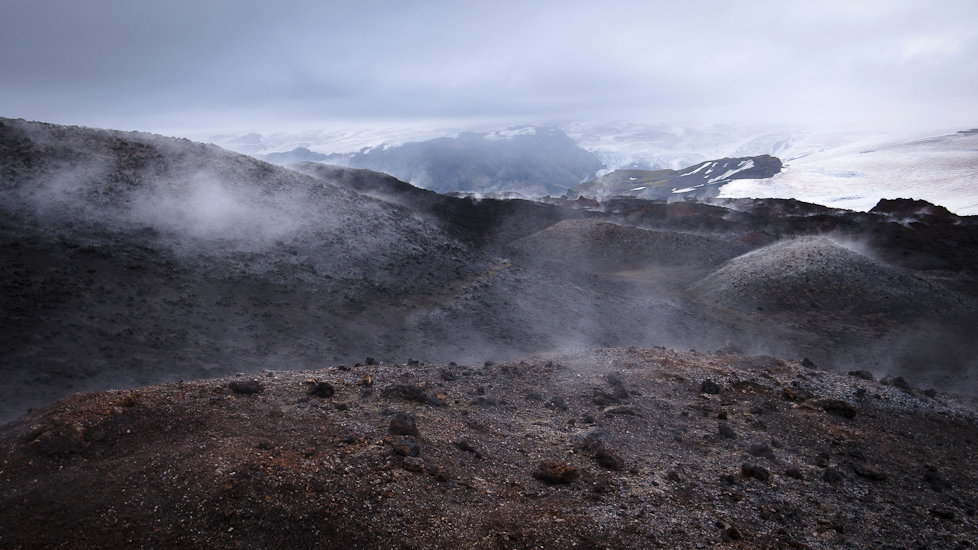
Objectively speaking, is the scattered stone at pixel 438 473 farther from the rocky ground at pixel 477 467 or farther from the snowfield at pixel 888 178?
the snowfield at pixel 888 178

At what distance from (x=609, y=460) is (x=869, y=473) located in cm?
458

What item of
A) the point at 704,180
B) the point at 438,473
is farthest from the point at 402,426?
the point at 704,180

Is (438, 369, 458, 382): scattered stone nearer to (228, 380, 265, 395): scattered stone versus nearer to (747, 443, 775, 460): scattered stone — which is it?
(228, 380, 265, 395): scattered stone

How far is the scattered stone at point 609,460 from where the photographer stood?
8.23 meters

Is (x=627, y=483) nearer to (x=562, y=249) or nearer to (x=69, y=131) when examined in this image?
(x=69, y=131)

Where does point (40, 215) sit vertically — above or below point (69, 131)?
below

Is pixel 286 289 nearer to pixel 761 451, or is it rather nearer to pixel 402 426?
pixel 402 426

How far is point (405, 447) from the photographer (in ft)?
24.6

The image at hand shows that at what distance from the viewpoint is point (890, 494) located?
8828 millimetres

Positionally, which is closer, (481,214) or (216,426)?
(216,426)

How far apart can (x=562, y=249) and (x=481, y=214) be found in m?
8.01

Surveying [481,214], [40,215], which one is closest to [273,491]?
[40,215]

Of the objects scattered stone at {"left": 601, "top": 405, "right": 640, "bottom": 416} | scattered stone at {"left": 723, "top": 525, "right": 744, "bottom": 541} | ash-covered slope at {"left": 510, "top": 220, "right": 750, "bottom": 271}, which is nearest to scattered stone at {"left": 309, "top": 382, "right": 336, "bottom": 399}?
scattered stone at {"left": 601, "top": 405, "right": 640, "bottom": 416}

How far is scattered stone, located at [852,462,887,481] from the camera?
919cm
